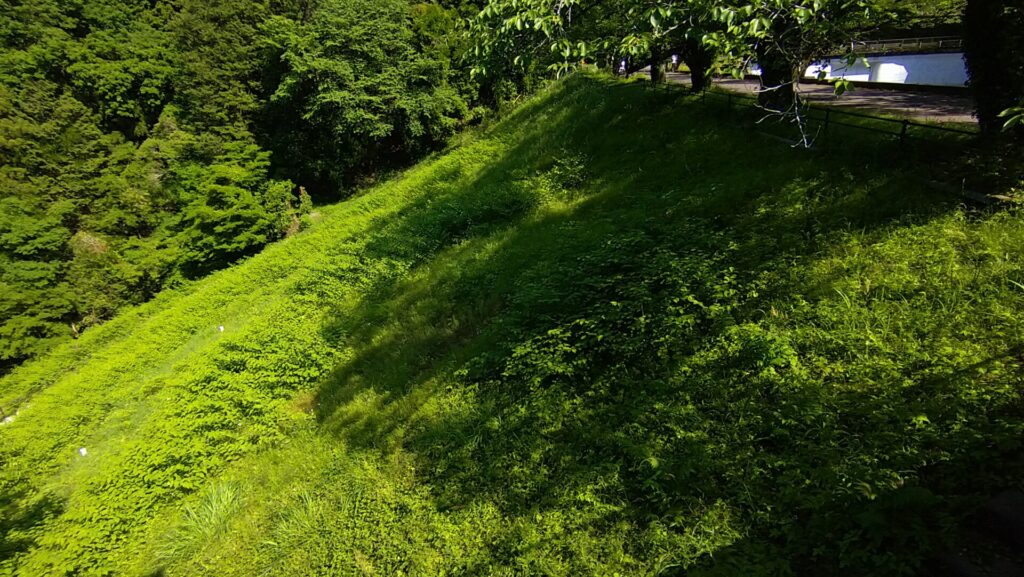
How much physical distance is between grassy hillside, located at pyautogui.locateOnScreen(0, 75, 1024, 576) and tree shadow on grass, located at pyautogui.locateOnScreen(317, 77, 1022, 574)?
0.10 ft

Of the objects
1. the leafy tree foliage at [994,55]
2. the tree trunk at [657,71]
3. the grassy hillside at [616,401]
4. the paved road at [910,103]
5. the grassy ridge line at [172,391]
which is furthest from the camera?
the tree trunk at [657,71]

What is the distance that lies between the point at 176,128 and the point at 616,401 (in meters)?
36.9

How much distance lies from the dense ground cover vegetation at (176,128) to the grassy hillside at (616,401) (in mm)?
17498

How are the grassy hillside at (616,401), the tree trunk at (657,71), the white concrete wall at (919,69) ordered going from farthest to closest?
the tree trunk at (657,71)
the white concrete wall at (919,69)
the grassy hillside at (616,401)

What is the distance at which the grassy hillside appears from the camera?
136 inches

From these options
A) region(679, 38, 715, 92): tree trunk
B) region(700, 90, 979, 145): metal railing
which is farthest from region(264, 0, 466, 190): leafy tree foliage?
region(700, 90, 979, 145): metal railing

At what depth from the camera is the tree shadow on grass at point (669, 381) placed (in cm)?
333

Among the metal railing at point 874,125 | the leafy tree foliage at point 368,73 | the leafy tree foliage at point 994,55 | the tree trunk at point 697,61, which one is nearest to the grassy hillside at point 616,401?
the metal railing at point 874,125

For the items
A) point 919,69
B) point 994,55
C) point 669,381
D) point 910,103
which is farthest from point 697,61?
point 669,381

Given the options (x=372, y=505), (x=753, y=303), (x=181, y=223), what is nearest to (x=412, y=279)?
(x=372, y=505)

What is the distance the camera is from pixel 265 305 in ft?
44.6

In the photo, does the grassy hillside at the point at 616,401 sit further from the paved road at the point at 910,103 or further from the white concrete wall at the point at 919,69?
the white concrete wall at the point at 919,69

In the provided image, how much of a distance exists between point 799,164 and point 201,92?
1373 inches

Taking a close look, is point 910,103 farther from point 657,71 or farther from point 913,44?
point 913,44
